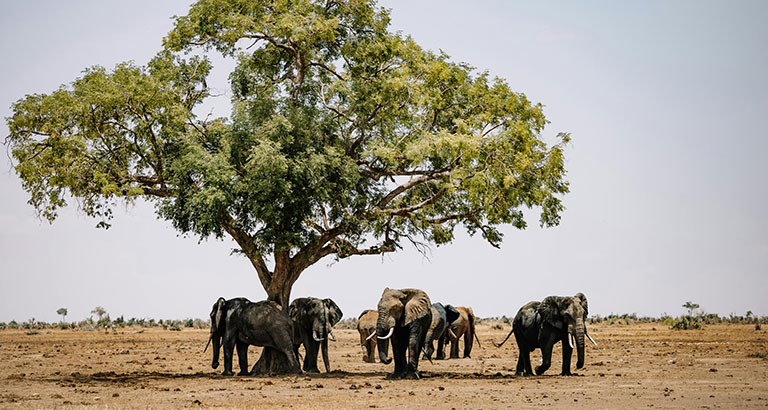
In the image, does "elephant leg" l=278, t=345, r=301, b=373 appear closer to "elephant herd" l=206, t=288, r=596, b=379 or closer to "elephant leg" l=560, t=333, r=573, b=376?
"elephant herd" l=206, t=288, r=596, b=379

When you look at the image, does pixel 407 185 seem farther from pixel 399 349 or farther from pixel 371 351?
pixel 371 351

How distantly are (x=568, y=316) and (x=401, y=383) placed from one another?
5.11 metres

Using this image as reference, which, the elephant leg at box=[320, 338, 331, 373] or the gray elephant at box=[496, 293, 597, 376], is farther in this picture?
the elephant leg at box=[320, 338, 331, 373]

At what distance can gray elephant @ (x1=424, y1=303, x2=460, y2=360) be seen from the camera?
30312 mm

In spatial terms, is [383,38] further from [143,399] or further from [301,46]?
[143,399]

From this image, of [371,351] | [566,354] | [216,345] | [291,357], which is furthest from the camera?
[371,351]

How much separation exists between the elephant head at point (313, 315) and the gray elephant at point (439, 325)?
404 cm

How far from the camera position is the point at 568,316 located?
24.0 metres

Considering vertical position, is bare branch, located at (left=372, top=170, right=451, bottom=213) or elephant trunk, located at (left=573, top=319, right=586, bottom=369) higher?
bare branch, located at (left=372, top=170, right=451, bottom=213)

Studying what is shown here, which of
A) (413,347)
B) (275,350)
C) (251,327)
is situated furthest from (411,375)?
(251,327)

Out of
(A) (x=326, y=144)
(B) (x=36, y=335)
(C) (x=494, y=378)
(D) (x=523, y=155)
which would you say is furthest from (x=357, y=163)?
(B) (x=36, y=335)

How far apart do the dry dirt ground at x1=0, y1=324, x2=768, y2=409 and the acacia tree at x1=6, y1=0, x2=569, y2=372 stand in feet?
15.9

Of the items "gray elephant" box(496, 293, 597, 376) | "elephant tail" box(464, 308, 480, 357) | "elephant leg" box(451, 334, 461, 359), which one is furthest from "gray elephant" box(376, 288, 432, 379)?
"elephant tail" box(464, 308, 480, 357)

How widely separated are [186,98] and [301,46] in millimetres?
4270
